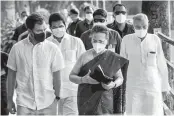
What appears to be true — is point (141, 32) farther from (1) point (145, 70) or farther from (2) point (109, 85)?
(2) point (109, 85)

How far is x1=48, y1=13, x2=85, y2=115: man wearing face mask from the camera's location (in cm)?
655

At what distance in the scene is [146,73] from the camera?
23.0 feet

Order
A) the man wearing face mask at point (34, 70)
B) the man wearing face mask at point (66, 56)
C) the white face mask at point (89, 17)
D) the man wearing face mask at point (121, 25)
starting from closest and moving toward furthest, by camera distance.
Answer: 1. the man wearing face mask at point (34, 70)
2. the man wearing face mask at point (66, 56)
3. the man wearing face mask at point (121, 25)
4. the white face mask at point (89, 17)

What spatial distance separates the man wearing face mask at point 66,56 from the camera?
6547mm

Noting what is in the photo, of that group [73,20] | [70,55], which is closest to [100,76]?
[70,55]

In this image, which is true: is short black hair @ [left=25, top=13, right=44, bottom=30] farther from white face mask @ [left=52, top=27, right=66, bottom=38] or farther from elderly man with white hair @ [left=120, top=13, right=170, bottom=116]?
elderly man with white hair @ [left=120, top=13, right=170, bottom=116]

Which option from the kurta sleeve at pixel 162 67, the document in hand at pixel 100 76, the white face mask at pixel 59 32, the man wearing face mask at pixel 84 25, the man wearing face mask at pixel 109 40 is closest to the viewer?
the document in hand at pixel 100 76

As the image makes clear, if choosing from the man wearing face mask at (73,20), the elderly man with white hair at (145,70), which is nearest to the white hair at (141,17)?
the elderly man with white hair at (145,70)

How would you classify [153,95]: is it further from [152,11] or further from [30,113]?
[152,11]

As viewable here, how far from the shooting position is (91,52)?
5.60 meters

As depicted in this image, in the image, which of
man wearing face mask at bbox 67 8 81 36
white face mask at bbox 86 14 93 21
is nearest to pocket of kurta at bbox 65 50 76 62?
white face mask at bbox 86 14 93 21

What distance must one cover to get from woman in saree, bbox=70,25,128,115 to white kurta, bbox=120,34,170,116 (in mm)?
1524

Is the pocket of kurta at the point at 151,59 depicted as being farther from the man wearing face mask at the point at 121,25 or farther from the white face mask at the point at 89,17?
the white face mask at the point at 89,17

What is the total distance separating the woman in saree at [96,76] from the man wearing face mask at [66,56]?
0.87 metres
